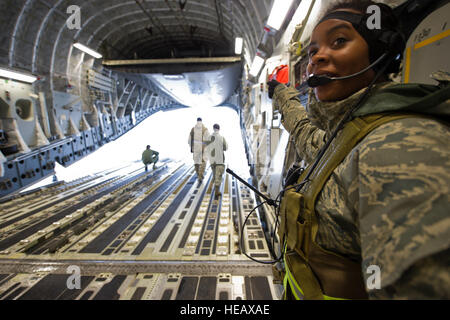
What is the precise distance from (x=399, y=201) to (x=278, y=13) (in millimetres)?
4036

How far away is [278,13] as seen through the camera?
3402mm

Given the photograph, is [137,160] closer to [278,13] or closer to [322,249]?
[278,13]

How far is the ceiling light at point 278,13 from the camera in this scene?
3.14 meters

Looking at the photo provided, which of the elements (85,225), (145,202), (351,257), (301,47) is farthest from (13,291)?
(301,47)

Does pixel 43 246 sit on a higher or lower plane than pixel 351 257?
lower

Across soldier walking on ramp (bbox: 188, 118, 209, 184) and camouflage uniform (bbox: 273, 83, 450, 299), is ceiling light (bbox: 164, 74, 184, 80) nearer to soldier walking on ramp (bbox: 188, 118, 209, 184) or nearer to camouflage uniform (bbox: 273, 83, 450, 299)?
soldier walking on ramp (bbox: 188, 118, 209, 184)

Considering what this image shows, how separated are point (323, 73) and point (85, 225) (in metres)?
4.31

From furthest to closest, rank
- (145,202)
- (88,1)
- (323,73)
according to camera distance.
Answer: (88,1)
(145,202)
(323,73)

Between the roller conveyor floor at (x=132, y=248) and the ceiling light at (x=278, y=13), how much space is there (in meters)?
3.75

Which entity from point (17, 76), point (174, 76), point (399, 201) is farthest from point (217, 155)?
point (174, 76)

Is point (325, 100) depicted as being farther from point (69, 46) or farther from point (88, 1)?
point (69, 46)

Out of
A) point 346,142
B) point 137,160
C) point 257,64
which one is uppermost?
point 257,64

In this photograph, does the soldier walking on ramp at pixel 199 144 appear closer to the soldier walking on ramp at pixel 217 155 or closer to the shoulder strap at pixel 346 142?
the soldier walking on ramp at pixel 217 155

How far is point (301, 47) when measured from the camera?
2895 mm
